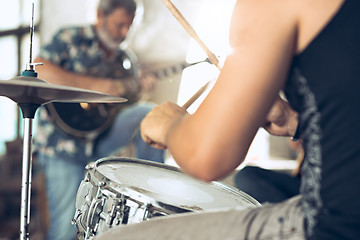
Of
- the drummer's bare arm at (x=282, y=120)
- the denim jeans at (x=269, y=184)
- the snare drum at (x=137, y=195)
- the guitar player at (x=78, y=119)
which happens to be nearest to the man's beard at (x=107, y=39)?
the guitar player at (x=78, y=119)

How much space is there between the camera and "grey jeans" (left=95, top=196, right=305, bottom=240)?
0.66 m

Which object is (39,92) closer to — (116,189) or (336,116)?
(116,189)

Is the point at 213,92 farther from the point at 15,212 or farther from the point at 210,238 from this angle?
the point at 15,212

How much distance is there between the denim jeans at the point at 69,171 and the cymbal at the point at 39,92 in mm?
1224

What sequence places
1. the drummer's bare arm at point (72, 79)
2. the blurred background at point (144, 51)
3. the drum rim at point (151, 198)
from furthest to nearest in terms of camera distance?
the blurred background at point (144, 51) < the drummer's bare arm at point (72, 79) < the drum rim at point (151, 198)

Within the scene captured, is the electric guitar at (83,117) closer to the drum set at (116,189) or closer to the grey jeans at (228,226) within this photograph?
the drum set at (116,189)

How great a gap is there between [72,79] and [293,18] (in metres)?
1.93

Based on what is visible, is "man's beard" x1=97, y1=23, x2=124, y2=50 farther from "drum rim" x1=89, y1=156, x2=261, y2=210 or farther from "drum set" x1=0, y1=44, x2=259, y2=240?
"drum rim" x1=89, y1=156, x2=261, y2=210

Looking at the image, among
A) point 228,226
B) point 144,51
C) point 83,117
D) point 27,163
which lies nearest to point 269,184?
point 83,117

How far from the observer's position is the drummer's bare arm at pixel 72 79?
234cm

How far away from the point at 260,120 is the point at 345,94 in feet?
0.41

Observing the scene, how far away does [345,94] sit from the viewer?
61cm

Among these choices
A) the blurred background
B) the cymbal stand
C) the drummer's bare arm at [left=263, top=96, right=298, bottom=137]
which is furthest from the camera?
the blurred background

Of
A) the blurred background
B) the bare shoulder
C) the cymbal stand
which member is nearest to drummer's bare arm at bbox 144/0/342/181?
the bare shoulder
